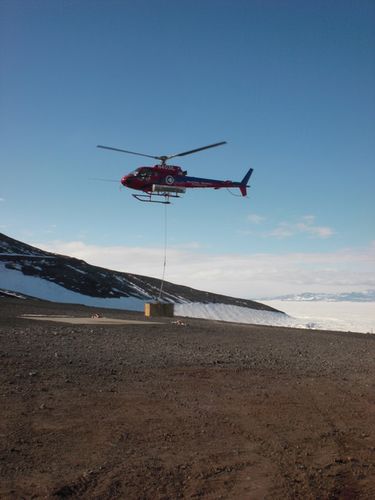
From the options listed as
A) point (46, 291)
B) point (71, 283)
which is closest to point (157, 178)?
point (46, 291)

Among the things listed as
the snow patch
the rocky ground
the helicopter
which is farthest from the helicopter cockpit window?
the snow patch

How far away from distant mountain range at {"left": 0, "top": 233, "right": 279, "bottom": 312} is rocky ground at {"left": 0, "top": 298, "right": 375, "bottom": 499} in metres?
39.9

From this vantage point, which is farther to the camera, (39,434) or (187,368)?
(187,368)

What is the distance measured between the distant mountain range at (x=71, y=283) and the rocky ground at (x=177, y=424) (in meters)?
39.9

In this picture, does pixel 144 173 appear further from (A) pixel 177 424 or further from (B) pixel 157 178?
(A) pixel 177 424

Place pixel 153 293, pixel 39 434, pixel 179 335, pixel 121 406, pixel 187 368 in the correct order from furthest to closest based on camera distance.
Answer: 1. pixel 153 293
2. pixel 179 335
3. pixel 187 368
4. pixel 121 406
5. pixel 39 434

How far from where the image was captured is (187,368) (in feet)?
48.8

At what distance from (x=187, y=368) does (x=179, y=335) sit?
766 cm

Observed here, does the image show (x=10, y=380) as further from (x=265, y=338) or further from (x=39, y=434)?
(x=265, y=338)

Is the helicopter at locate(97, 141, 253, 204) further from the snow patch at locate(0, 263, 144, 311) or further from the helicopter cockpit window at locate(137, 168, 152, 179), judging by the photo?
the snow patch at locate(0, 263, 144, 311)

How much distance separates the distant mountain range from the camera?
6359cm

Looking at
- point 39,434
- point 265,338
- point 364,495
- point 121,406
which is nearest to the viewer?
point 364,495

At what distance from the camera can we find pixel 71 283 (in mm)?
71000

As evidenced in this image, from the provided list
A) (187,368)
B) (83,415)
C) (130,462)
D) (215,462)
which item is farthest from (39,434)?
(187,368)
